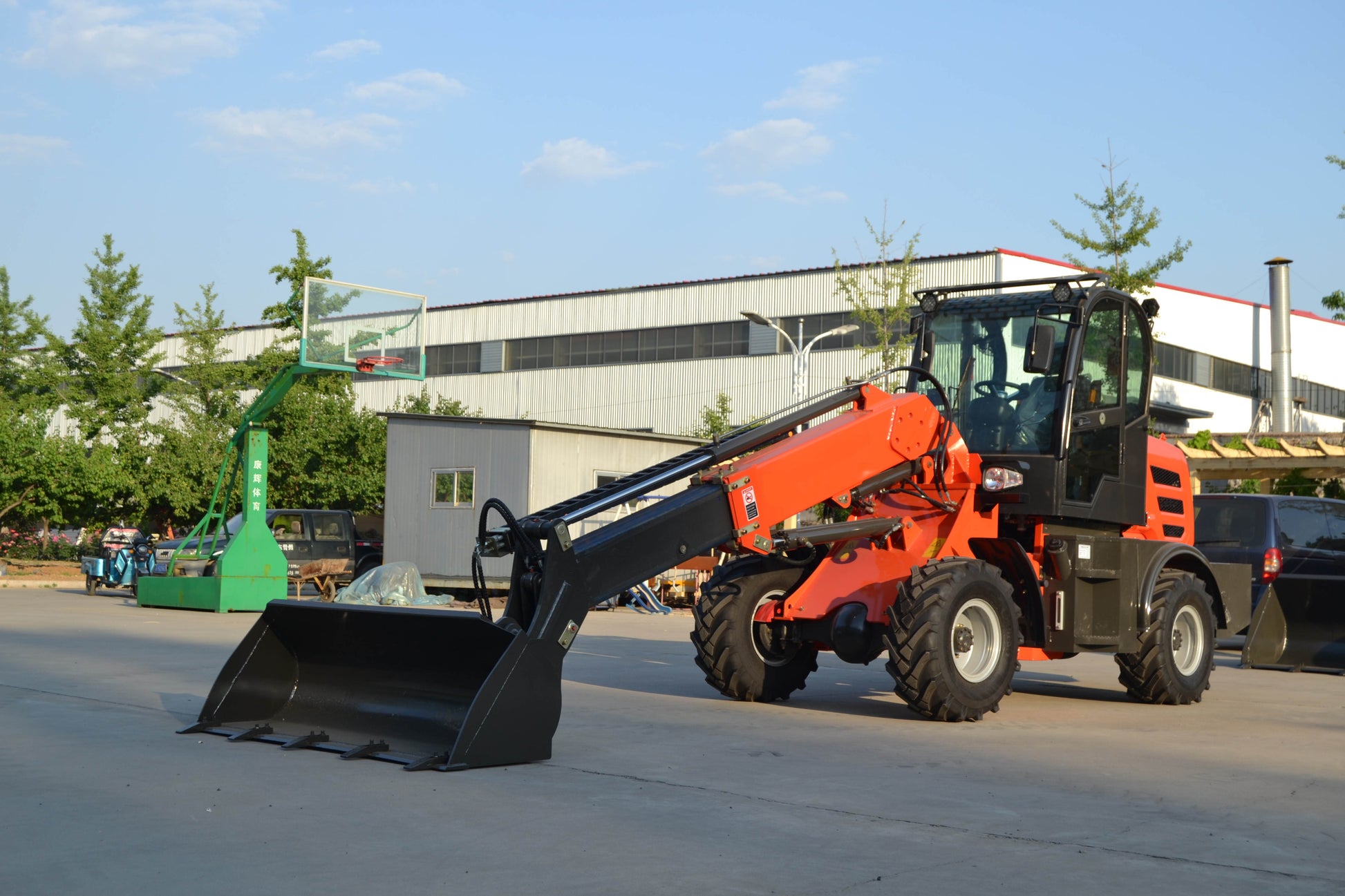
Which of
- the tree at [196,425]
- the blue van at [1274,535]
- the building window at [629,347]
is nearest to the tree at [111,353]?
the tree at [196,425]

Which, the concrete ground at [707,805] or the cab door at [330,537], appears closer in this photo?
the concrete ground at [707,805]

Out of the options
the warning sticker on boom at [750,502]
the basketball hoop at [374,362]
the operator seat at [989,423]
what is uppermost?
the basketball hoop at [374,362]

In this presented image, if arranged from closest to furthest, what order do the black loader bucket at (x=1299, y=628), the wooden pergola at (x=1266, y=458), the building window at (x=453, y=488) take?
the black loader bucket at (x=1299, y=628), the wooden pergola at (x=1266, y=458), the building window at (x=453, y=488)

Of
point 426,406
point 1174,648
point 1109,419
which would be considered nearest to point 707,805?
point 1109,419

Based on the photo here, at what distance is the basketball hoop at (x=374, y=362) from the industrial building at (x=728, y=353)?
20.1m

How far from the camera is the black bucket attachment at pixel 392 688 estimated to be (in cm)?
738

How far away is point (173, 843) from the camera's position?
5508 mm

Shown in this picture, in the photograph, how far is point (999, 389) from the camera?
1089 centimetres

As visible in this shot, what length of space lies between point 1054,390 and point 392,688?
555 cm

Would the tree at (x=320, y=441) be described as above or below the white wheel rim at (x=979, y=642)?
above

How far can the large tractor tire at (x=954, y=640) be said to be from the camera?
9.19 metres

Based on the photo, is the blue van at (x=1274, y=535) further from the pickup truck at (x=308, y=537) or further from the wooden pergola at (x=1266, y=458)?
the pickup truck at (x=308, y=537)

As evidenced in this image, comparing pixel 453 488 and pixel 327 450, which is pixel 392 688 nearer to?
pixel 453 488

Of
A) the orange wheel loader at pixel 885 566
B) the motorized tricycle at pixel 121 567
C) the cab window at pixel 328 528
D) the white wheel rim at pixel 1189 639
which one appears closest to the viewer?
the orange wheel loader at pixel 885 566
